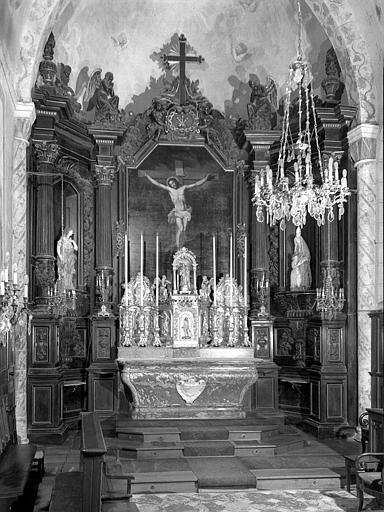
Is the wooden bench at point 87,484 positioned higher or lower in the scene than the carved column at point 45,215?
lower

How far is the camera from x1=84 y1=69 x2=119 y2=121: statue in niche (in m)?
14.6

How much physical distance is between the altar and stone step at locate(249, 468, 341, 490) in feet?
9.43

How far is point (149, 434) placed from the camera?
1224 cm

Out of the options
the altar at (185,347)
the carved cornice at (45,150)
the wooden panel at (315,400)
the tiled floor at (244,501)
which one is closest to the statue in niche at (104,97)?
the carved cornice at (45,150)

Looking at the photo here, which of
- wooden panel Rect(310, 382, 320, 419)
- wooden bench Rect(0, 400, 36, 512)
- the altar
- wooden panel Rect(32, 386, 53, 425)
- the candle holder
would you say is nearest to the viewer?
wooden bench Rect(0, 400, 36, 512)

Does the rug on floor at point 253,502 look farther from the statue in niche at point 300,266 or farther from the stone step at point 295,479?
the statue in niche at point 300,266

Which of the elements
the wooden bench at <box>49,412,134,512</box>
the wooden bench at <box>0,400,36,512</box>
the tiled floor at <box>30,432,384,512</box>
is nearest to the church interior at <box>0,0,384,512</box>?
the tiled floor at <box>30,432,384,512</box>

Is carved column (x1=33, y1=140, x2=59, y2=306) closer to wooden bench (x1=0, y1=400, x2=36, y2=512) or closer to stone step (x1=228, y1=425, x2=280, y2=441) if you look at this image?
wooden bench (x1=0, y1=400, x2=36, y2=512)

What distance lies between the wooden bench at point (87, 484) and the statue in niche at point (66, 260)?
5.27 meters

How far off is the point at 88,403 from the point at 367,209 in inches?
240

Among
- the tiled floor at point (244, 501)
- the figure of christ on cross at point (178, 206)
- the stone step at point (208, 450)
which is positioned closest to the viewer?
the tiled floor at point (244, 501)

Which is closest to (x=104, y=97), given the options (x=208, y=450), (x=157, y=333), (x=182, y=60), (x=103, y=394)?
(x=182, y=60)

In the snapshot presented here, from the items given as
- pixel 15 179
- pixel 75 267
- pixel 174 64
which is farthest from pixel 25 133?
pixel 174 64

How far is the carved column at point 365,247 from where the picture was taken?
1301cm
